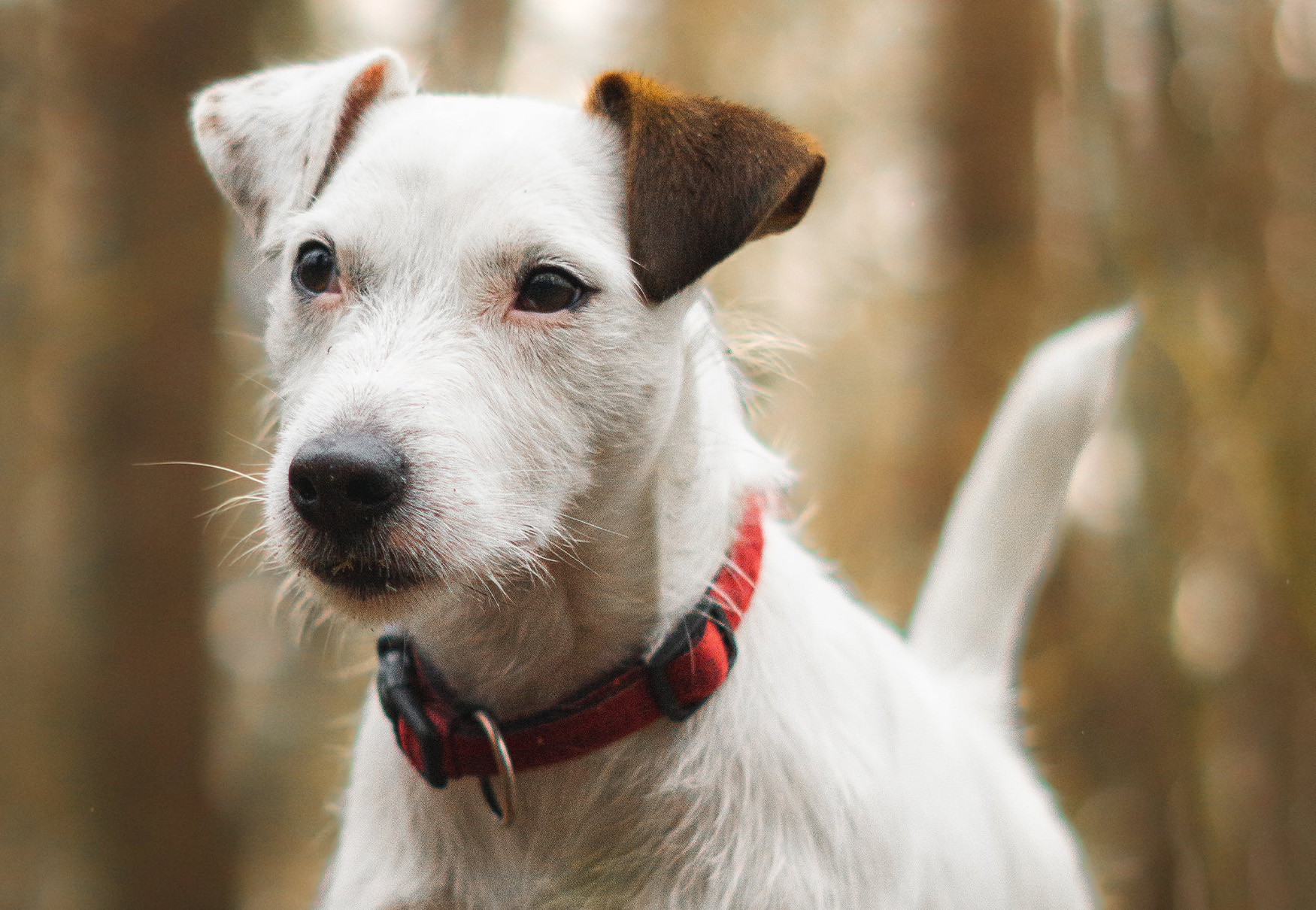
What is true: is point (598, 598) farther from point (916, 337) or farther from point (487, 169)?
point (916, 337)

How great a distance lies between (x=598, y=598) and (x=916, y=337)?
5.39m

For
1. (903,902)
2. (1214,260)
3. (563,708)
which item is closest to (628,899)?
(563,708)

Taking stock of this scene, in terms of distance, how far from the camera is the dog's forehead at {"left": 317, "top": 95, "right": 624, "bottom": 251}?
1829 mm

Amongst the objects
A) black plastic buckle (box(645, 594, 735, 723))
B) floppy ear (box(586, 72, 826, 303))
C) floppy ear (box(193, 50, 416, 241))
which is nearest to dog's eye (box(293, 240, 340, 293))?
floppy ear (box(193, 50, 416, 241))

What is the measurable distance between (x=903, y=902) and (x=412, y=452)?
4.80ft

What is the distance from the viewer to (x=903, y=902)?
210cm

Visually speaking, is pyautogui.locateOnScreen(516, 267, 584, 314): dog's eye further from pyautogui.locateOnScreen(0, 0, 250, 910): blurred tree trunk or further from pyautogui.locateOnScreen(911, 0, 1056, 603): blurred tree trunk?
pyautogui.locateOnScreen(911, 0, 1056, 603): blurred tree trunk

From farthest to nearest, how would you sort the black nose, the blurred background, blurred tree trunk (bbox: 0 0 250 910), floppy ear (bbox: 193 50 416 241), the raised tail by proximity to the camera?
the blurred background, blurred tree trunk (bbox: 0 0 250 910), the raised tail, floppy ear (bbox: 193 50 416 241), the black nose

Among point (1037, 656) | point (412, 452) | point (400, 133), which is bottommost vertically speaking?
point (1037, 656)

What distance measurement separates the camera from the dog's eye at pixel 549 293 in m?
1.84

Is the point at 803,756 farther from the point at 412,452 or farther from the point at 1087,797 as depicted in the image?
the point at 1087,797

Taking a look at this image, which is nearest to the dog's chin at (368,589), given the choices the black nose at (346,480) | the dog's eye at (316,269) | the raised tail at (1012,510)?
the black nose at (346,480)

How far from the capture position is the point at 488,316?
71.8 inches

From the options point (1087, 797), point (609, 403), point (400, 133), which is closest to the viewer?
point (609, 403)
